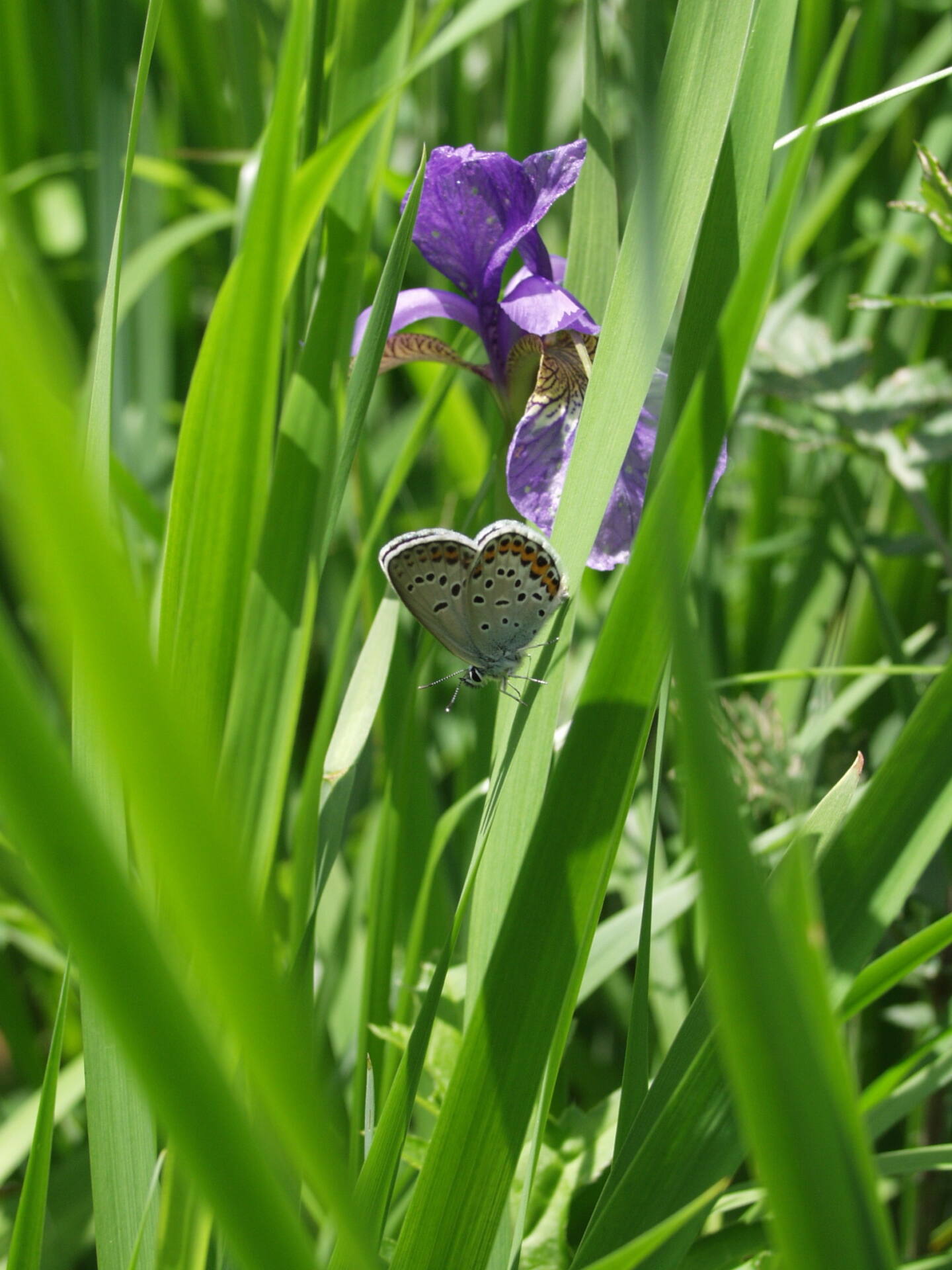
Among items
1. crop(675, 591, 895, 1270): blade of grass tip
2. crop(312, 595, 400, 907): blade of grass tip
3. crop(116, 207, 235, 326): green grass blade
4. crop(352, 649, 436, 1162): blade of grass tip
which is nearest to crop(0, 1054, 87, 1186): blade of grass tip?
crop(352, 649, 436, 1162): blade of grass tip

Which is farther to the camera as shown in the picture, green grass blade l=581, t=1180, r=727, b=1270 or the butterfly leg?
the butterfly leg

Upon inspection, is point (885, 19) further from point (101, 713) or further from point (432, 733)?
point (101, 713)

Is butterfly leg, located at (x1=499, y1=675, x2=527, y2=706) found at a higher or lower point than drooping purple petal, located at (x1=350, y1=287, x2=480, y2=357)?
lower

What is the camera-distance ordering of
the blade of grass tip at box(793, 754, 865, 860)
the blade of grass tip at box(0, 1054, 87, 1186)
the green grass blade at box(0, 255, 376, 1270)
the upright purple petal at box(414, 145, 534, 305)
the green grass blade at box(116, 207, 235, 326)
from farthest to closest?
the green grass blade at box(116, 207, 235, 326)
the blade of grass tip at box(0, 1054, 87, 1186)
the upright purple petal at box(414, 145, 534, 305)
the blade of grass tip at box(793, 754, 865, 860)
the green grass blade at box(0, 255, 376, 1270)

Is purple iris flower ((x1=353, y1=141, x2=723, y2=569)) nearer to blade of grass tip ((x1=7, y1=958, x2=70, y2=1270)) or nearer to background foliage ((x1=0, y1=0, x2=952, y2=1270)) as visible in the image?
background foliage ((x1=0, y1=0, x2=952, y2=1270))

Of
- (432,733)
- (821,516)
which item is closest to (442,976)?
(432,733)

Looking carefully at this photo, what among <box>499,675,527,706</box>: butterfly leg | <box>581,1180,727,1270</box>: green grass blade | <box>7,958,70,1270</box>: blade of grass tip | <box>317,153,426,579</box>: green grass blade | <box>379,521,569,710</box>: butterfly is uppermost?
<box>317,153,426,579</box>: green grass blade
